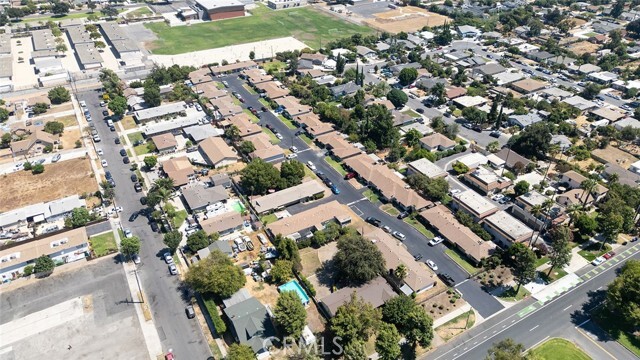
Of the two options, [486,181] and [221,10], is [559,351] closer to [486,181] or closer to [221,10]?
[486,181]

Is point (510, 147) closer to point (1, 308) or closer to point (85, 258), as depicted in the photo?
point (85, 258)

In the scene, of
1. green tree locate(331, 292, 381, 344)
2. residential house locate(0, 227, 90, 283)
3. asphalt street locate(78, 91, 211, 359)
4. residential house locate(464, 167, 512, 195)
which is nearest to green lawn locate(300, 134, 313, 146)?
residential house locate(464, 167, 512, 195)

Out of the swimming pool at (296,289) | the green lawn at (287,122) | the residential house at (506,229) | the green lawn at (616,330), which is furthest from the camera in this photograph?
the green lawn at (287,122)

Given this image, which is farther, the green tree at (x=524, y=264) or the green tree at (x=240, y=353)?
the green tree at (x=524, y=264)

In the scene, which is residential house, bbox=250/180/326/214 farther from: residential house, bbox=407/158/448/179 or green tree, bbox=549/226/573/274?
green tree, bbox=549/226/573/274

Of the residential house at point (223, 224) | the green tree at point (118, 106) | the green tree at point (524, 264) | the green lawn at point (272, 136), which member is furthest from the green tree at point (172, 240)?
the green tree at point (524, 264)

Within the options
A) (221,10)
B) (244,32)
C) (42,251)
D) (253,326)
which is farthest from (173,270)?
(221,10)

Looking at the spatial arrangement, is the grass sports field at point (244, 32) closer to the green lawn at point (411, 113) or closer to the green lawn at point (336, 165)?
the green lawn at point (411, 113)
